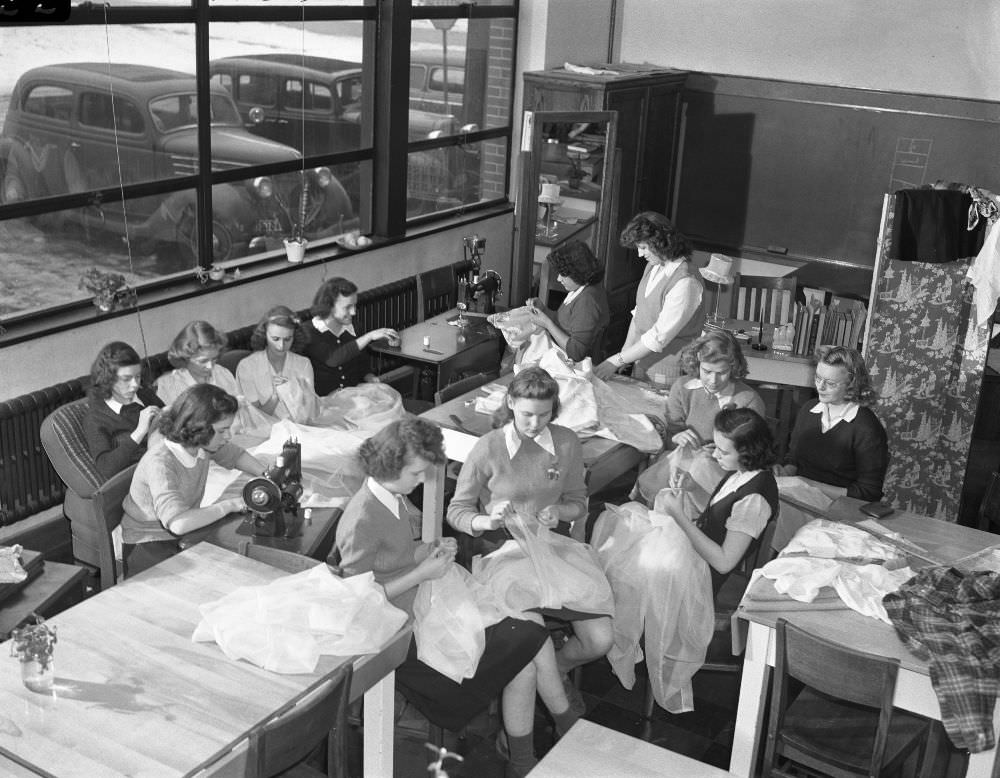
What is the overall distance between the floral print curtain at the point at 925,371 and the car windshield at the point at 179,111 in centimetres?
392

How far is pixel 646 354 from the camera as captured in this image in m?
6.88

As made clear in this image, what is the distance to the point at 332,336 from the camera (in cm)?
676

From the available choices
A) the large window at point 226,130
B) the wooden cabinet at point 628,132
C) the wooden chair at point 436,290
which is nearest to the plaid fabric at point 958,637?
the large window at point 226,130

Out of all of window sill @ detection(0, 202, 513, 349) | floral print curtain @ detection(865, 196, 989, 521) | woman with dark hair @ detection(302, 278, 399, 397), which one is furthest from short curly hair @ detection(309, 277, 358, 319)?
floral print curtain @ detection(865, 196, 989, 521)

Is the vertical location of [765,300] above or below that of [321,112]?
below

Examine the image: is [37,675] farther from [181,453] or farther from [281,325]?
[281,325]

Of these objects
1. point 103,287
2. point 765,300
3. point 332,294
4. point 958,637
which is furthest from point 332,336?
point 958,637

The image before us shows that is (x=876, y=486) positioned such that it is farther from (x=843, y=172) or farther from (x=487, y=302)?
(x=843, y=172)

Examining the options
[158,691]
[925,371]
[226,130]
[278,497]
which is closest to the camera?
[158,691]

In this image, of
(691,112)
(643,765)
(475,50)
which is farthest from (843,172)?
(643,765)

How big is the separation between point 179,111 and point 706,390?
11.2 ft

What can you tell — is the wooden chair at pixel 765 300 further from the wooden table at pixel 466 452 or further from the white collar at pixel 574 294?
the wooden table at pixel 466 452

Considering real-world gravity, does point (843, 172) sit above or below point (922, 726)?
above

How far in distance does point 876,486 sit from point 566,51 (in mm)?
5430
